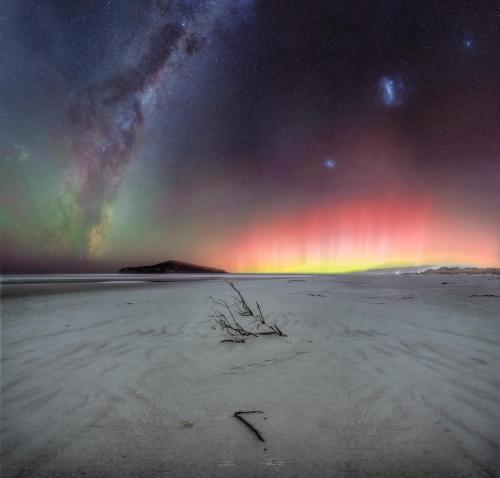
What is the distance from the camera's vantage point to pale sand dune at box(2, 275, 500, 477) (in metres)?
1.65

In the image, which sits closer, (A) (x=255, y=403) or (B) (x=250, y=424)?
(B) (x=250, y=424)

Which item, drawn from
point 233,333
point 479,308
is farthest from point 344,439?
point 479,308

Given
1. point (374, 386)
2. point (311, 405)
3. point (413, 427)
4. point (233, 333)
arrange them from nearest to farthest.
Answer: point (413, 427) → point (311, 405) → point (374, 386) → point (233, 333)

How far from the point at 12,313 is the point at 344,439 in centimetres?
786

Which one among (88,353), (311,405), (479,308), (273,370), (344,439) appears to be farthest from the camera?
(479,308)

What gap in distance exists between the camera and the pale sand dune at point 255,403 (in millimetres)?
1652

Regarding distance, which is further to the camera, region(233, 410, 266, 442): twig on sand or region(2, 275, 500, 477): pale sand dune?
region(233, 410, 266, 442): twig on sand

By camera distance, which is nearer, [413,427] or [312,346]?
[413,427]

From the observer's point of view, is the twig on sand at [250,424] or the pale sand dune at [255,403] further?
the twig on sand at [250,424]

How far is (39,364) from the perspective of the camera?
3.33 metres

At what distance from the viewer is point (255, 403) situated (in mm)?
2295

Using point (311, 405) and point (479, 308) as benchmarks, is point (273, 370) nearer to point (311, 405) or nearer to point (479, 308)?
point (311, 405)

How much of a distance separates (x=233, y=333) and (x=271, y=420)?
2649mm

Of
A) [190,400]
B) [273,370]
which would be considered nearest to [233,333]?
[273,370]
